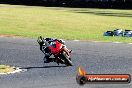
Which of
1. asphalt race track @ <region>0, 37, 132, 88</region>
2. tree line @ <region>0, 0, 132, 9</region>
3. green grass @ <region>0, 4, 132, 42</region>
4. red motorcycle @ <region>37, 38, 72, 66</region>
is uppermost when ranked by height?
red motorcycle @ <region>37, 38, 72, 66</region>

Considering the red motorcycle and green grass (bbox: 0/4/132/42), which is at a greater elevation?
the red motorcycle

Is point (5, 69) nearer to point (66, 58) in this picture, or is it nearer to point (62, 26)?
point (66, 58)

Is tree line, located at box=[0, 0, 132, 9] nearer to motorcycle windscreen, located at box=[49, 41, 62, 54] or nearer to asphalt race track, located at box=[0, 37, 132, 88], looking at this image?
asphalt race track, located at box=[0, 37, 132, 88]

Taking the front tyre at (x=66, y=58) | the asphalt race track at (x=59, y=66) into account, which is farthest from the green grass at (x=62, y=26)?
the front tyre at (x=66, y=58)

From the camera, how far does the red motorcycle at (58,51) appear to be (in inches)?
623

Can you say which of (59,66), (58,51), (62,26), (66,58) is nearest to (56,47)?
(58,51)

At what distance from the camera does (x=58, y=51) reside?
15844 mm

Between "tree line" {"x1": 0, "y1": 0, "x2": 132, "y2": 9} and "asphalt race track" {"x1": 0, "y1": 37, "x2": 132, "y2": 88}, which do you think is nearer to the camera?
"asphalt race track" {"x1": 0, "y1": 37, "x2": 132, "y2": 88}

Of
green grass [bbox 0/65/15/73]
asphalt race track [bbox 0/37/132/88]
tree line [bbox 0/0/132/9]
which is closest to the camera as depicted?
asphalt race track [bbox 0/37/132/88]

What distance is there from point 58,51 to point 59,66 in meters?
0.77

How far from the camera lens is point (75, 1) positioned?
7325 centimetres

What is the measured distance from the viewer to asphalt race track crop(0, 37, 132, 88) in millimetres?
13648

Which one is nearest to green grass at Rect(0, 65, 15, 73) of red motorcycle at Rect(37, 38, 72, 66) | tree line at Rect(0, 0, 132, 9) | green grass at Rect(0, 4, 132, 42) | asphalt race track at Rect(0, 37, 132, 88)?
asphalt race track at Rect(0, 37, 132, 88)

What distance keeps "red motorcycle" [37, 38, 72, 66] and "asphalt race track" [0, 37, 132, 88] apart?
276 mm
